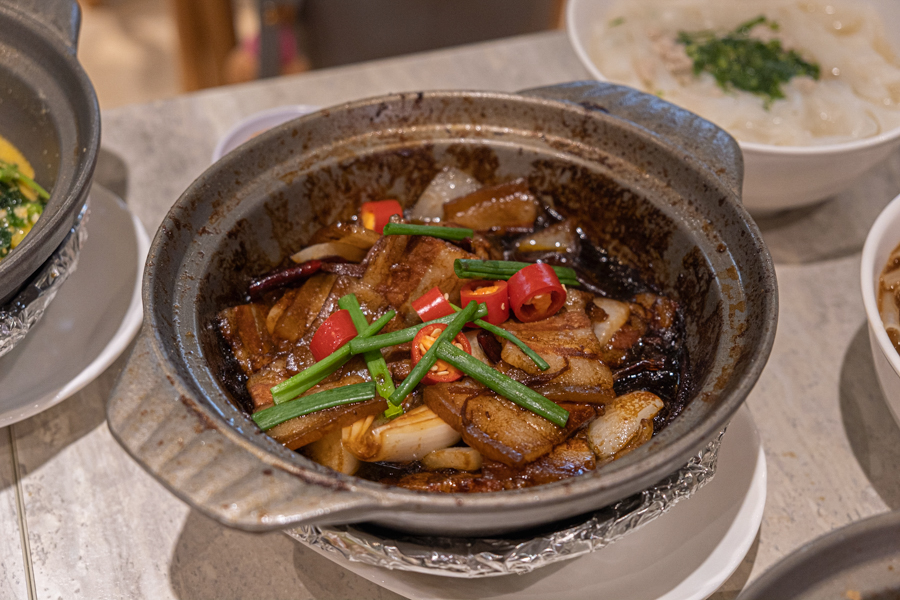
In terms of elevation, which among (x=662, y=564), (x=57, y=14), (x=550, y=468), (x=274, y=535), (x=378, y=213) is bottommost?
(x=274, y=535)

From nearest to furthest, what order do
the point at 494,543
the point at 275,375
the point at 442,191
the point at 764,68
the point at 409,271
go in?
the point at 494,543 < the point at 275,375 < the point at 409,271 < the point at 442,191 < the point at 764,68

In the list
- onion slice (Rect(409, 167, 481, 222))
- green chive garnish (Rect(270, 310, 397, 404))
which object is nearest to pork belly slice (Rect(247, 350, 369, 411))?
green chive garnish (Rect(270, 310, 397, 404))

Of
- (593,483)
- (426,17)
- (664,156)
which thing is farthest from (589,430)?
(426,17)

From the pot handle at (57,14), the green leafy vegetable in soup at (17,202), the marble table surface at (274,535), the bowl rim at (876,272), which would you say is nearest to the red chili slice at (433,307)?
the marble table surface at (274,535)

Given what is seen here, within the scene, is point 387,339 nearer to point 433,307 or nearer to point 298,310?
point 433,307

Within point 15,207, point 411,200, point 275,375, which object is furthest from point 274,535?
point 15,207

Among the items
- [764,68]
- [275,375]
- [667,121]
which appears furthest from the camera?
[764,68]

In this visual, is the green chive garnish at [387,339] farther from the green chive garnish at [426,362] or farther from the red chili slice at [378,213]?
the red chili slice at [378,213]
